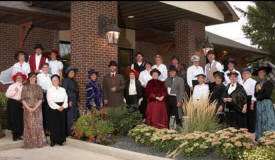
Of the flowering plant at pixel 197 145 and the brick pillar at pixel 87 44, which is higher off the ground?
the brick pillar at pixel 87 44

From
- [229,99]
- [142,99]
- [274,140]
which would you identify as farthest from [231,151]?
[142,99]

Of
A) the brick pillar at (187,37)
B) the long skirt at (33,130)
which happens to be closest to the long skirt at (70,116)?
the long skirt at (33,130)

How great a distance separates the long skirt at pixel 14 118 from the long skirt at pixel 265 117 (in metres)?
5.52

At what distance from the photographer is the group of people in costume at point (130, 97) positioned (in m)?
7.07

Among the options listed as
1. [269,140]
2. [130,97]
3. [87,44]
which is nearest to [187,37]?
[87,44]

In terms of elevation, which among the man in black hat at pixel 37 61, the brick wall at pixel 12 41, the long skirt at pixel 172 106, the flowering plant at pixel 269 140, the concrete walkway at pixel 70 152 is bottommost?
the concrete walkway at pixel 70 152

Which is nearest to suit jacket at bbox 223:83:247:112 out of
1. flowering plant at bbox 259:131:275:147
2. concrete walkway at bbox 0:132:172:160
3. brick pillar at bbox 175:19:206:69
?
flowering plant at bbox 259:131:275:147

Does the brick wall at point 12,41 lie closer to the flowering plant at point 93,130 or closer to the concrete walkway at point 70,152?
the concrete walkway at point 70,152

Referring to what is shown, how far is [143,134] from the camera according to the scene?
6766mm

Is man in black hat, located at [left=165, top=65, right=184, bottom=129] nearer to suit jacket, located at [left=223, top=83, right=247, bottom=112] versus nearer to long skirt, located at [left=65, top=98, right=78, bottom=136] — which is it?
suit jacket, located at [left=223, top=83, right=247, bottom=112]

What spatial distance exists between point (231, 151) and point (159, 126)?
2640mm

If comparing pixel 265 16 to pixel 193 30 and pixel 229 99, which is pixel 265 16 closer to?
pixel 193 30

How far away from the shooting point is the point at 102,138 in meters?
7.05

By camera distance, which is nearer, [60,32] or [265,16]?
[60,32]
